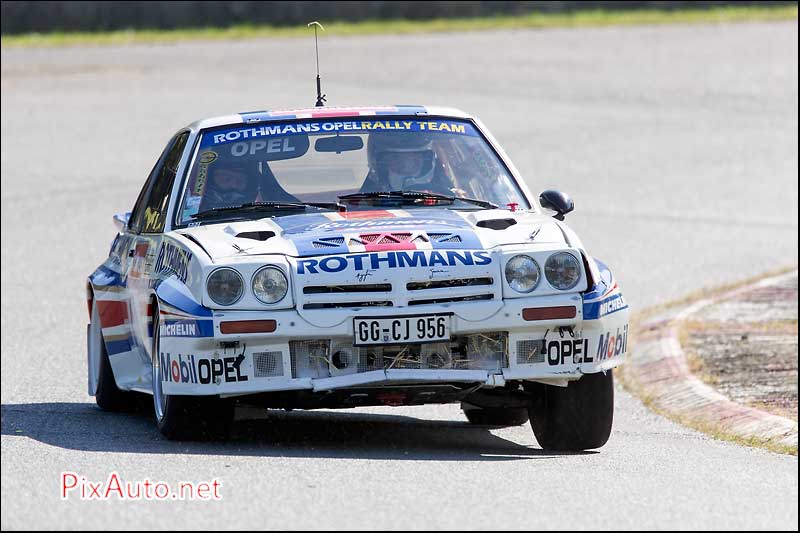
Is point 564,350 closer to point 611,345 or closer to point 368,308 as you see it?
point 611,345

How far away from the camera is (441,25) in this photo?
38.8 m

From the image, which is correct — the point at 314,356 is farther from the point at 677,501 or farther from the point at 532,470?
the point at 677,501

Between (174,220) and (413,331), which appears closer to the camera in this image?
(413,331)

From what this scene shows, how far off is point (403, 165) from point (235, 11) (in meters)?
31.9

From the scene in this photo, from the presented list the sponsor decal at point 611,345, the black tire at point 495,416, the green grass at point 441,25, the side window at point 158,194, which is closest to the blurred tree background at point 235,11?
the green grass at point 441,25

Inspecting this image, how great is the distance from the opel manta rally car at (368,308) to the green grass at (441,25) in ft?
94.7

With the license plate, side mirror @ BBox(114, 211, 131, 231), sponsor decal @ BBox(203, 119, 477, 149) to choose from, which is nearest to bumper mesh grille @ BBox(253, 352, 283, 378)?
the license plate

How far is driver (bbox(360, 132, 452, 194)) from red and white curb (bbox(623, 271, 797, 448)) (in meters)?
2.07

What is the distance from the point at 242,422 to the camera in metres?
8.68

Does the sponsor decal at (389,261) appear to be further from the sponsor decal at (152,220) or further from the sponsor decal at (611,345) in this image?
the sponsor decal at (152,220)

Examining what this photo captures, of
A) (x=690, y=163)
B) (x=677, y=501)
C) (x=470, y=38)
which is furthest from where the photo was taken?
(x=470, y=38)

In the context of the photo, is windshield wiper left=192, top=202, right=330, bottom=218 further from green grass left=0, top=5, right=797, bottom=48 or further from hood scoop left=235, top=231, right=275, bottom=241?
green grass left=0, top=5, right=797, bottom=48

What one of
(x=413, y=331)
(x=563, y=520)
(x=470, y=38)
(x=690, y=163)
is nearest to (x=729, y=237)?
(x=690, y=163)

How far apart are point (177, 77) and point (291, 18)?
9645 mm
